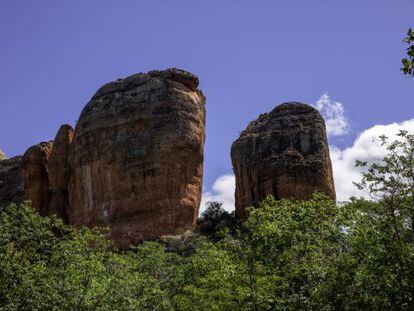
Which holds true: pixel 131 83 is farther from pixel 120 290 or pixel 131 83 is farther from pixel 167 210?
pixel 120 290

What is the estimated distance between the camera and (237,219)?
53188 mm

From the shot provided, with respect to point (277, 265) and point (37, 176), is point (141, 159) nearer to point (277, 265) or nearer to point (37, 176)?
point (37, 176)

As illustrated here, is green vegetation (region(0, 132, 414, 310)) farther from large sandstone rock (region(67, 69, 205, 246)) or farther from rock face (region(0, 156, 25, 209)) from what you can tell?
rock face (region(0, 156, 25, 209))

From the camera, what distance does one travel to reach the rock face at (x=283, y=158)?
4931cm

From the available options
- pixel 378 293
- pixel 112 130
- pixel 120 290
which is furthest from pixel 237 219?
pixel 378 293

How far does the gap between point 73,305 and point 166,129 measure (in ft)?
107

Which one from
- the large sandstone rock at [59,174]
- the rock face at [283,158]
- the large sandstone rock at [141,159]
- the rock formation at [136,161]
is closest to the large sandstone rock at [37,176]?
the rock formation at [136,161]

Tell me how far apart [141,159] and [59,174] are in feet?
36.4

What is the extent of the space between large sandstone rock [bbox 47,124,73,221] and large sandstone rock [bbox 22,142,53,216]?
4.45 feet

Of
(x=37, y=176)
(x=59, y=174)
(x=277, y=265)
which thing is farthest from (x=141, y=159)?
(x=277, y=265)

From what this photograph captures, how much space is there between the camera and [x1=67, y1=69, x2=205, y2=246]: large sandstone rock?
166ft

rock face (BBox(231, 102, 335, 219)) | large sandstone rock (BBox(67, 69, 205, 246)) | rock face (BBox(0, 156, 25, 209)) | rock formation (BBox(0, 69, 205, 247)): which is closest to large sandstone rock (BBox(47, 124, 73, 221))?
rock formation (BBox(0, 69, 205, 247))

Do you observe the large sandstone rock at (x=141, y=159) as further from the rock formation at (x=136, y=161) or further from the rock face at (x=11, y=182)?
the rock face at (x=11, y=182)

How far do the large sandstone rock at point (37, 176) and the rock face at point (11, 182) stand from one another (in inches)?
471
